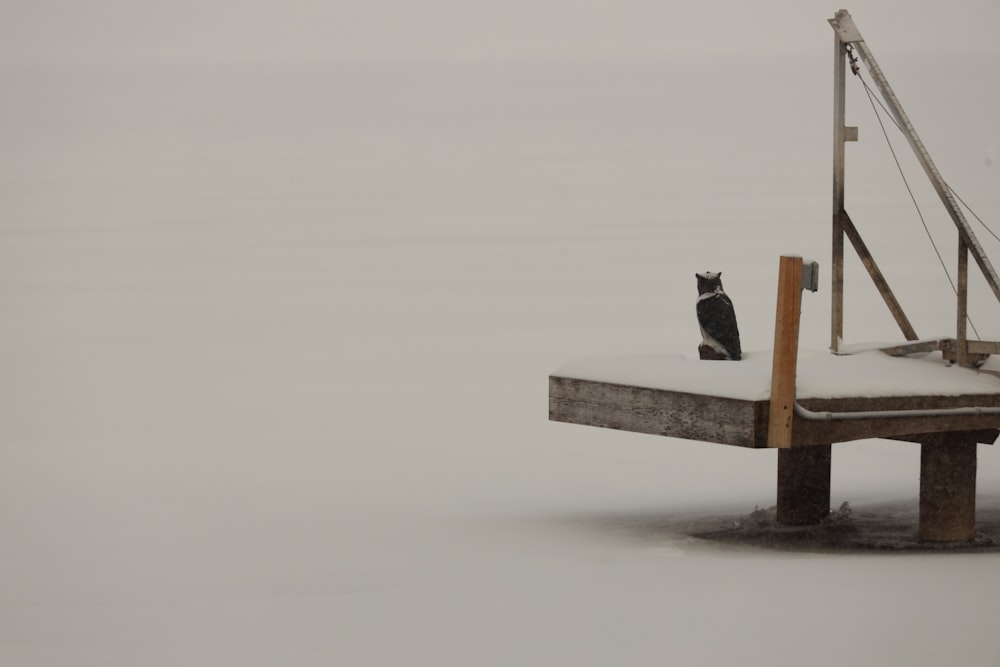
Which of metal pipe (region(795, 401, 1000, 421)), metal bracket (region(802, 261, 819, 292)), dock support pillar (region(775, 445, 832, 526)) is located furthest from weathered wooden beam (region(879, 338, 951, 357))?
metal bracket (region(802, 261, 819, 292))

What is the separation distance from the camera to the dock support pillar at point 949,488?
5.61 m

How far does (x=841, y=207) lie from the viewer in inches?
241

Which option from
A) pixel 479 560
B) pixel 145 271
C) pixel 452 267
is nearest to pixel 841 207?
pixel 479 560

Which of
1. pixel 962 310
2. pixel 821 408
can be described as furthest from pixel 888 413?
pixel 962 310

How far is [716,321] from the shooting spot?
5.90 meters

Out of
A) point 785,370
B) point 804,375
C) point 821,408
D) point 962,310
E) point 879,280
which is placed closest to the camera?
point 785,370

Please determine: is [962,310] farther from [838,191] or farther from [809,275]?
[809,275]

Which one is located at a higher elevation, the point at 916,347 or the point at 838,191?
the point at 838,191

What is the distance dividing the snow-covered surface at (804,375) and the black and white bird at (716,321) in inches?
4.0

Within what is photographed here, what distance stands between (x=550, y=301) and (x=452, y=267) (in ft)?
4.48

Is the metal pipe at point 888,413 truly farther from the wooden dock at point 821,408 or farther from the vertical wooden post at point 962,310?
the vertical wooden post at point 962,310

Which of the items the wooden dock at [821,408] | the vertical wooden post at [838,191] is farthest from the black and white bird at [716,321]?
the vertical wooden post at [838,191]

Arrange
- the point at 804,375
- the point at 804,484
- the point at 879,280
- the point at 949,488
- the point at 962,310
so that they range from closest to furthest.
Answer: the point at 804,375 → the point at 949,488 → the point at 962,310 → the point at 804,484 → the point at 879,280

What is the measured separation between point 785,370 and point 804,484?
3.57 ft
